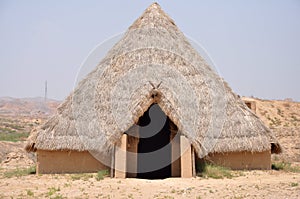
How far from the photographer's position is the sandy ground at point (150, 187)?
832 centimetres

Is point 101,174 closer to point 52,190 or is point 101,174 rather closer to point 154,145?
point 52,190

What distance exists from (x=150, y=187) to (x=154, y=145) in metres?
4.66

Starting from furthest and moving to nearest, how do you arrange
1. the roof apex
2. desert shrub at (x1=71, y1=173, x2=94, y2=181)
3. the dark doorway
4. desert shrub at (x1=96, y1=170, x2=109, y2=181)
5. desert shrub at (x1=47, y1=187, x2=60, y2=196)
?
the roof apex < the dark doorway < desert shrub at (x1=71, y1=173, x2=94, y2=181) < desert shrub at (x1=96, y1=170, x2=109, y2=181) < desert shrub at (x1=47, y1=187, x2=60, y2=196)

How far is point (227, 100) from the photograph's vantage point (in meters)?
12.5

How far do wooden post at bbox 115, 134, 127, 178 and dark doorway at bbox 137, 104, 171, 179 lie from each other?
170cm

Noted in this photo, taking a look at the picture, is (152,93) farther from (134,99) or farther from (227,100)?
(227,100)

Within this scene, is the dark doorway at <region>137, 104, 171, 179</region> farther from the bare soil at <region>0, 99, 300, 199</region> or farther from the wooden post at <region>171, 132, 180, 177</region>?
the bare soil at <region>0, 99, 300, 199</region>

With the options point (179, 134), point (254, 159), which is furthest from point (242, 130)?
point (179, 134)

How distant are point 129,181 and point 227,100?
13.9ft

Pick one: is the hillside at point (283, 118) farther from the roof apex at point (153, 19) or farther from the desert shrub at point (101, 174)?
the desert shrub at point (101, 174)

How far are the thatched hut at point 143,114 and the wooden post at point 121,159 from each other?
3 cm

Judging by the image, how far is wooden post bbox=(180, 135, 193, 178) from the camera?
10.7m

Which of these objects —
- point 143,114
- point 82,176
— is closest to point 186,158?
point 143,114

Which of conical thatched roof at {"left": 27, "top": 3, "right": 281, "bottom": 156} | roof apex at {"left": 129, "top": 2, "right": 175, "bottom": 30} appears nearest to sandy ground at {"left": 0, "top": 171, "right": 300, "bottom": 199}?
conical thatched roof at {"left": 27, "top": 3, "right": 281, "bottom": 156}
